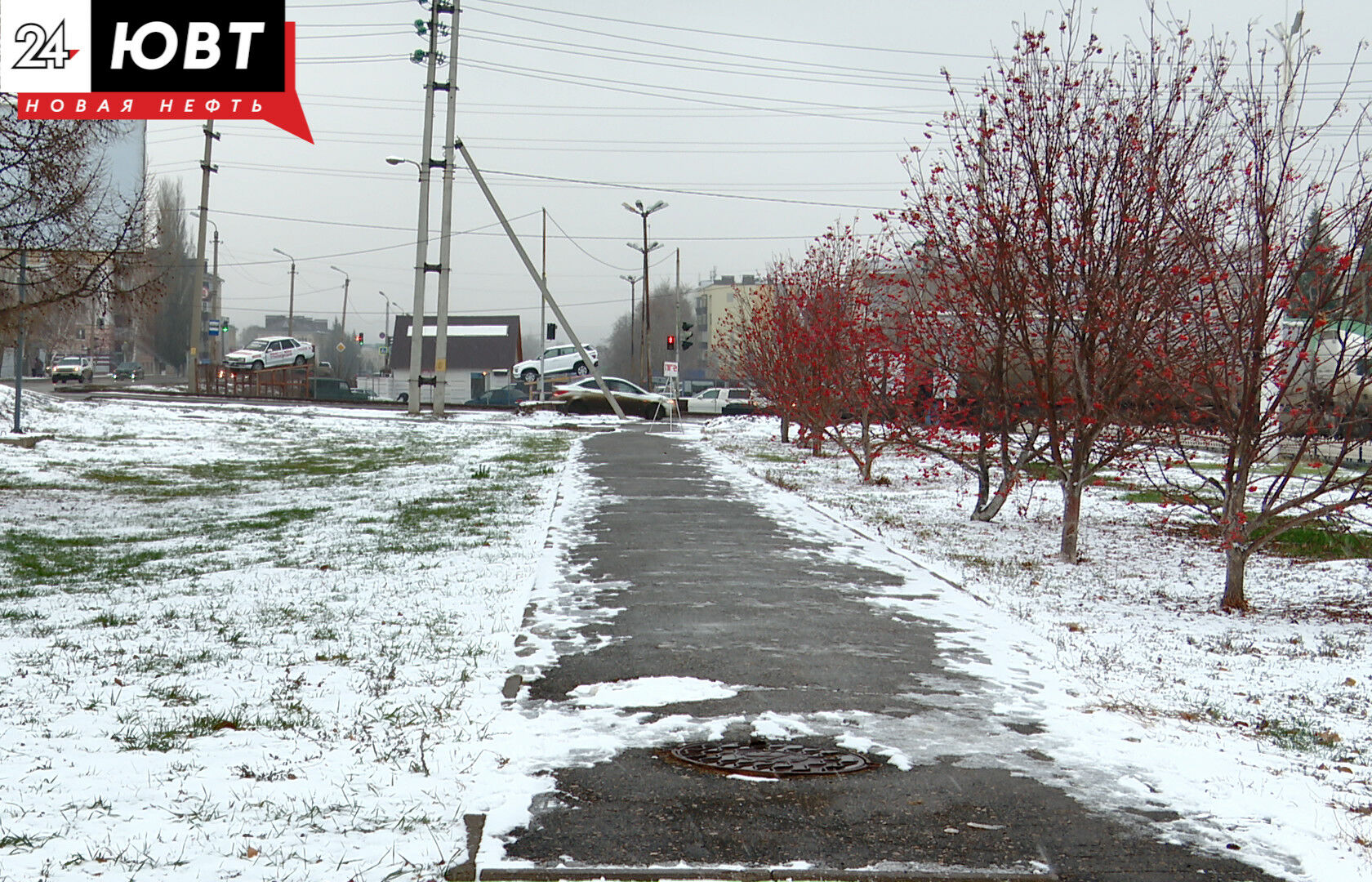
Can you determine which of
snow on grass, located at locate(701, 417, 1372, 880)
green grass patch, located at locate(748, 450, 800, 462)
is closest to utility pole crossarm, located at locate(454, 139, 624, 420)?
green grass patch, located at locate(748, 450, 800, 462)

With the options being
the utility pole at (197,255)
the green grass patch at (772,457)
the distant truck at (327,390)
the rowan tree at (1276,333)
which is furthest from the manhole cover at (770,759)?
the distant truck at (327,390)

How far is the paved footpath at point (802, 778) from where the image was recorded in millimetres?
3949

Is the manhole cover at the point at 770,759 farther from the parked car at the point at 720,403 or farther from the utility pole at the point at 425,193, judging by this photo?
the parked car at the point at 720,403

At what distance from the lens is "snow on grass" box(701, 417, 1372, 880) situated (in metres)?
4.54

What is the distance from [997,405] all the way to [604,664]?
8.33m

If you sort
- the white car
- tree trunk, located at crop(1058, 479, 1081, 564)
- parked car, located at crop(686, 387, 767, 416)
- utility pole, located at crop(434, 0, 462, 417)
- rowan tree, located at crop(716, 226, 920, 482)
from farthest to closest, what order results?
the white car < parked car, located at crop(686, 387, 767, 416) < utility pole, located at crop(434, 0, 462, 417) < rowan tree, located at crop(716, 226, 920, 482) < tree trunk, located at crop(1058, 479, 1081, 564)

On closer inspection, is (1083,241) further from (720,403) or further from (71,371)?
(71,371)

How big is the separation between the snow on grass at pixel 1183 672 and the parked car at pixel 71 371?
2473 inches

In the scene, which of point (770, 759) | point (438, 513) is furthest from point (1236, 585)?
point (438, 513)

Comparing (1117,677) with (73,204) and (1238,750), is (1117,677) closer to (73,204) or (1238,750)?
(1238,750)

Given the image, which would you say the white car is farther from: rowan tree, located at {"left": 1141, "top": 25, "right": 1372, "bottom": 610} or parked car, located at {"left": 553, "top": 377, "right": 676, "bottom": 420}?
rowan tree, located at {"left": 1141, "top": 25, "right": 1372, "bottom": 610}

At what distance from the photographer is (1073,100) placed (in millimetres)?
11102

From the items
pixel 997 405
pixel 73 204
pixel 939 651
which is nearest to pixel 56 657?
pixel 939 651

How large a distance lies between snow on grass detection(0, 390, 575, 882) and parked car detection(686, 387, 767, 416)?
40954mm
